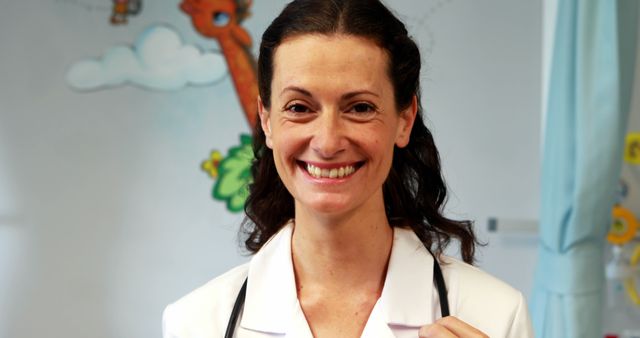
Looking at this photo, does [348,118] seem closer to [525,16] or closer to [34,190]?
[525,16]

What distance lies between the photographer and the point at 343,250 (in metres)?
1.06

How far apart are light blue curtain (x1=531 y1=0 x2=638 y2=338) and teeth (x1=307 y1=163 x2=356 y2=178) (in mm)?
986

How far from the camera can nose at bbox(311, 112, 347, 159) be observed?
37.4 inches

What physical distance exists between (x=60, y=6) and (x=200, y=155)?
23.2 inches

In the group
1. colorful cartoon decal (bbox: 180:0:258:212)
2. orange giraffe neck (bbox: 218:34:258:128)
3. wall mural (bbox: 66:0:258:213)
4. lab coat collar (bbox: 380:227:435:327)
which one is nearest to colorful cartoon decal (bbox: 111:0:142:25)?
wall mural (bbox: 66:0:258:213)

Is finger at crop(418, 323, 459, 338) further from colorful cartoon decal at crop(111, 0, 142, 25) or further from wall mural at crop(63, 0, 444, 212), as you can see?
colorful cartoon decal at crop(111, 0, 142, 25)

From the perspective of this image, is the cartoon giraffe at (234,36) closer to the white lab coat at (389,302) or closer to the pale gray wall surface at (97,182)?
the pale gray wall surface at (97,182)

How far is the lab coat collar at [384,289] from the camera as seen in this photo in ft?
3.44

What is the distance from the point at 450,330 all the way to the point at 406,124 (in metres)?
0.29

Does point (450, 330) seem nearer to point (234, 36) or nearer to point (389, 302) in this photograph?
point (389, 302)

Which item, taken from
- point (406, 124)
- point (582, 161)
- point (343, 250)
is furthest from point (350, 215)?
point (582, 161)

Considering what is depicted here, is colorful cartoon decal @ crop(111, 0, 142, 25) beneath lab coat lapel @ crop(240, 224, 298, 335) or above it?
above

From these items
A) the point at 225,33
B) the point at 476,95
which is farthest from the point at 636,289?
the point at 225,33

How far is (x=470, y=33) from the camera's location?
2197 mm
